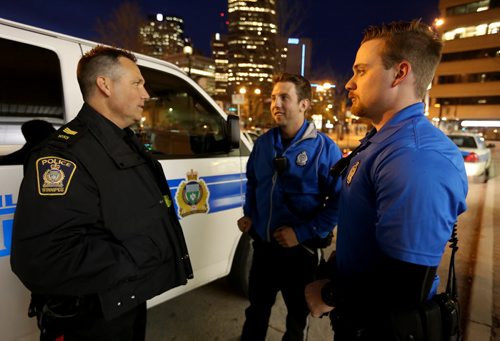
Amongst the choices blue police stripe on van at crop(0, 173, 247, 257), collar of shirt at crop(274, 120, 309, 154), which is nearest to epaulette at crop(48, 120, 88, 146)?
blue police stripe on van at crop(0, 173, 247, 257)

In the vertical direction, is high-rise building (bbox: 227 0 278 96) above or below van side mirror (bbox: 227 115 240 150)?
above

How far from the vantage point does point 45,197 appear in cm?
114

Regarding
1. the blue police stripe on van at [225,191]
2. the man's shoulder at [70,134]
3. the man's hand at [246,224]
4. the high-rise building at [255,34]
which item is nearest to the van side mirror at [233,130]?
the blue police stripe on van at [225,191]

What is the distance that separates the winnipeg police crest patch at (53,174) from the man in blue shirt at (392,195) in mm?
1034

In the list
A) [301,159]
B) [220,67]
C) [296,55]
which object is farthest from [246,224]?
[220,67]

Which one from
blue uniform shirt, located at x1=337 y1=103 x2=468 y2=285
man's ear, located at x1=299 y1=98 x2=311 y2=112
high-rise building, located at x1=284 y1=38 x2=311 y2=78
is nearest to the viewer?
blue uniform shirt, located at x1=337 y1=103 x2=468 y2=285

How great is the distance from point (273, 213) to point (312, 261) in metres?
0.40

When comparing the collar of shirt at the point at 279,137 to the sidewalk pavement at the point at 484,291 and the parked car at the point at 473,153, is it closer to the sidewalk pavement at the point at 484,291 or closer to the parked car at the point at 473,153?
the sidewalk pavement at the point at 484,291

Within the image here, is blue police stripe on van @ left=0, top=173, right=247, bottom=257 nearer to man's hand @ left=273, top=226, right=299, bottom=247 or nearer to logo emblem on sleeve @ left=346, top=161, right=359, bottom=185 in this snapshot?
man's hand @ left=273, top=226, right=299, bottom=247

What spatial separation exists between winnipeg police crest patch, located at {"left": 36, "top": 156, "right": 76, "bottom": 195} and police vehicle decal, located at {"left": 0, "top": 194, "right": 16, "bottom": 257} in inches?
23.3

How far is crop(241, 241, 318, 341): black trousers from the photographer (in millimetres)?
2039

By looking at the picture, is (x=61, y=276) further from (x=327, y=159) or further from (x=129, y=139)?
(x=327, y=159)

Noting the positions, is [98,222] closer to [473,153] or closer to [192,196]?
[192,196]

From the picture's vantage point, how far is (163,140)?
2750 millimetres
